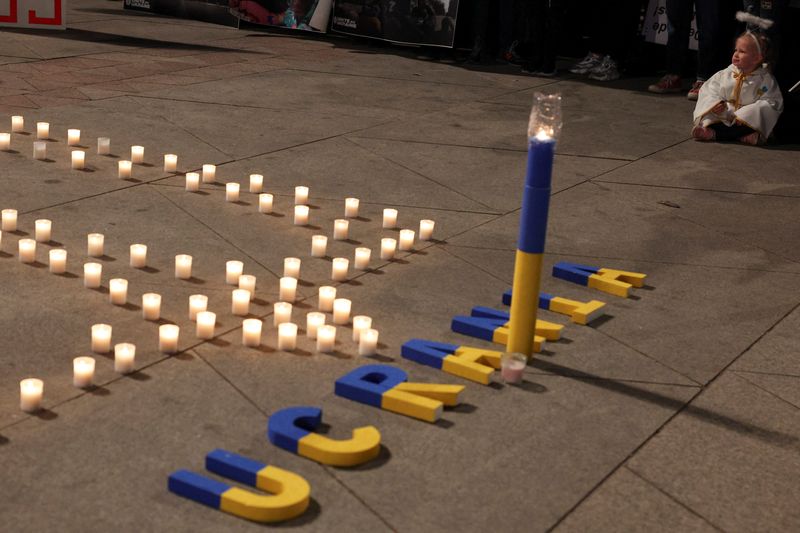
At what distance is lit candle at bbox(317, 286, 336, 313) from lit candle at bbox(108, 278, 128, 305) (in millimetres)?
1015

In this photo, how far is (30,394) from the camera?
4.43 metres

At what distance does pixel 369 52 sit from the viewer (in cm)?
1335

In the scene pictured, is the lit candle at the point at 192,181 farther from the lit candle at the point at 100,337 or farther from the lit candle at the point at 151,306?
the lit candle at the point at 100,337

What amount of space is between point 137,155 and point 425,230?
244cm

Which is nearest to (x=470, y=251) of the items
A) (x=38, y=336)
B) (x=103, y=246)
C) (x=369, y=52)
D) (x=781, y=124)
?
(x=103, y=246)

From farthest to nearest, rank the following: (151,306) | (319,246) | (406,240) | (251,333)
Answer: (406,240) < (319,246) < (151,306) < (251,333)

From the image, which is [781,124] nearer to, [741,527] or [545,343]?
[545,343]

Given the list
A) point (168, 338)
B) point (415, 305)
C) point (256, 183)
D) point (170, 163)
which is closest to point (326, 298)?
point (415, 305)

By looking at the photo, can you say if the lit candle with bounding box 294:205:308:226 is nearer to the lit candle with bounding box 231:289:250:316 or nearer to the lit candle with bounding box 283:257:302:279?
the lit candle with bounding box 283:257:302:279

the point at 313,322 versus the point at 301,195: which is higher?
the point at 301,195

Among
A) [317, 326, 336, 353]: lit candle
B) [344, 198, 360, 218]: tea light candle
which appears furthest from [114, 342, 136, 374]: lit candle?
[344, 198, 360, 218]: tea light candle

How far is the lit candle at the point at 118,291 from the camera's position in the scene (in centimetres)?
558

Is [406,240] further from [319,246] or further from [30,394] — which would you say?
[30,394]

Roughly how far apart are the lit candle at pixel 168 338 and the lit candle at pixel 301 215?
202 cm
